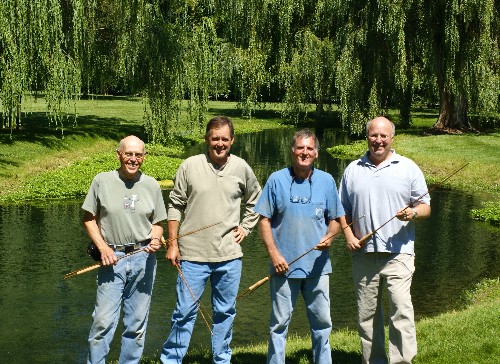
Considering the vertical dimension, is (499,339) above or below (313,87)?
below

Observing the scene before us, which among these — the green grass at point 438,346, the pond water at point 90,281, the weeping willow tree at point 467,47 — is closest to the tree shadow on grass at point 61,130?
the pond water at point 90,281

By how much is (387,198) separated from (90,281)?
6042 millimetres

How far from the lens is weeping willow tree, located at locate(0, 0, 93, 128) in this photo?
19.3 m

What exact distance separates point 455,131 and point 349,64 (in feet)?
15.9

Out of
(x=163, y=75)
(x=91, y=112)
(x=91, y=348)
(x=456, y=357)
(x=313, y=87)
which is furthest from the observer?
(x=91, y=112)

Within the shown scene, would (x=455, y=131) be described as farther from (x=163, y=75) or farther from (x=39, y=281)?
(x=39, y=281)

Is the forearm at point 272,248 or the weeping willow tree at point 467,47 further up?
the weeping willow tree at point 467,47

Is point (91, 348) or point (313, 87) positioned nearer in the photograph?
point (91, 348)

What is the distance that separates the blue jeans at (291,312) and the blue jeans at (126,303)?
924 mm

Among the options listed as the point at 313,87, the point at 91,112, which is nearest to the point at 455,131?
the point at 313,87

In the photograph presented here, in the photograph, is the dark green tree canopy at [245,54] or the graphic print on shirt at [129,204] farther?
the dark green tree canopy at [245,54]

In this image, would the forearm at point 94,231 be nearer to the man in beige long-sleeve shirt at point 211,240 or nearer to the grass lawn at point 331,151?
the man in beige long-sleeve shirt at point 211,240

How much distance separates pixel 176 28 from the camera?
2453cm

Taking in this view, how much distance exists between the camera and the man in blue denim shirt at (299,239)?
5.97m
